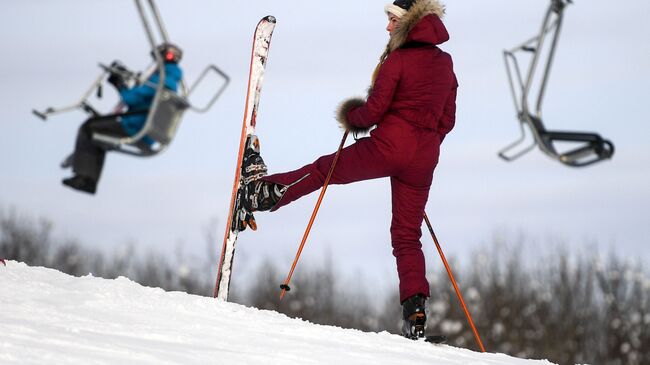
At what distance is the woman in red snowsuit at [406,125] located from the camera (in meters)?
6.84

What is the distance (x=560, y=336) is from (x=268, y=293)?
51.2 ft

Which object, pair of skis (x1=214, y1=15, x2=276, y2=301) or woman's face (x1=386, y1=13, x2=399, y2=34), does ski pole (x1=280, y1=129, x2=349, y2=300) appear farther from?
woman's face (x1=386, y1=13, x2=399, y2=34)

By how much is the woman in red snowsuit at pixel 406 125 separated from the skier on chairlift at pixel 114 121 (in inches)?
119

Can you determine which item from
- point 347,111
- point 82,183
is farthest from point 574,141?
point 82,183

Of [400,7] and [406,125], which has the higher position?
[400,7]

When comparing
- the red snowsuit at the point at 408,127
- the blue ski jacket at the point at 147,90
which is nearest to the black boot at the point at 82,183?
the blue ski jacket at the point at 147,90

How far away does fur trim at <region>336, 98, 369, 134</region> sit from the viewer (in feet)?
23.9

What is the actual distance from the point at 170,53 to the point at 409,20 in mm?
3691

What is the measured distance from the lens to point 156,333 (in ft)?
18.5

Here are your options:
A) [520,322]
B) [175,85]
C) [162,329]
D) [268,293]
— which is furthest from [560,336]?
[162,329]

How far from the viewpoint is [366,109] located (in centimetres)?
693

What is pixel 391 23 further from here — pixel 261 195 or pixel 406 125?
pixel 261 195

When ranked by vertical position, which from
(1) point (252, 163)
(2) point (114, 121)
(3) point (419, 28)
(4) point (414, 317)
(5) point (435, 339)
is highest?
(3) point (419, 28)

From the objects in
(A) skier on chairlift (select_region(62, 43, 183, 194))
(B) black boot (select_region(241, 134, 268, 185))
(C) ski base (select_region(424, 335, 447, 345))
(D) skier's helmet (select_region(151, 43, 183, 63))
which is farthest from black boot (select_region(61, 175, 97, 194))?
(C) ski base (select_region(424, 335, 447, 345))
